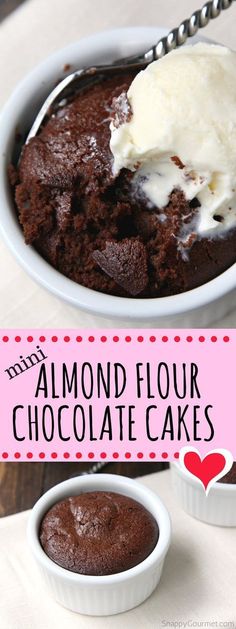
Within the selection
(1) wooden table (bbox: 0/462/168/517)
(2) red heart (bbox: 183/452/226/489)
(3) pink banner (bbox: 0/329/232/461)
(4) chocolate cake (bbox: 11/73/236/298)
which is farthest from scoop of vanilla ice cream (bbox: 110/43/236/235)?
(1) wooden table (bbox: 0/462/168/517)

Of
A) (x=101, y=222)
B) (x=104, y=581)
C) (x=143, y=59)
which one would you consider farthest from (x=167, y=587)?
(x=143, y=59)

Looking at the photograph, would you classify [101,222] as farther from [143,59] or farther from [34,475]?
[34,475]

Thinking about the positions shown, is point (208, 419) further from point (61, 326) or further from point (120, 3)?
point (120, 3)

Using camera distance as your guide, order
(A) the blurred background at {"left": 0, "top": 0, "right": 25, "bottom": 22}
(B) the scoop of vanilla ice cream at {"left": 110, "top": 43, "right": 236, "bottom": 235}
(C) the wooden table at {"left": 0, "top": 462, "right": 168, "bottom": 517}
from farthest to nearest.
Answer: (A) the blurred background at {"left": 0, "top": 0, "right": 25, "bottom": 22}
(C) the wooden table at {"left": 0, "top": 462, "right": 168, "bottom": 517}
(B) the scoop of vanilla ice cream at {"left": 110, "top": 43, "right": 236, "bottom": 235}

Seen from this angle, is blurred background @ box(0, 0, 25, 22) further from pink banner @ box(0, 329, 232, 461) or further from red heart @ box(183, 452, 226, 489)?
red heart @ box(183, 452, 226, 489)

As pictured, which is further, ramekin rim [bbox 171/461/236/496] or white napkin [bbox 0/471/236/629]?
ramekin rim [bbox 171/461/236/496]

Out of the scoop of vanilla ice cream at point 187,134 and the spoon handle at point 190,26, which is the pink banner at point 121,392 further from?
the spoon handle at point 190,26

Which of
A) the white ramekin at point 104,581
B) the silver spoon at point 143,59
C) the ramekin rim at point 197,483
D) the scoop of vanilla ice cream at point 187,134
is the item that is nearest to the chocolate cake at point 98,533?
the white ramekin at point 104,581
